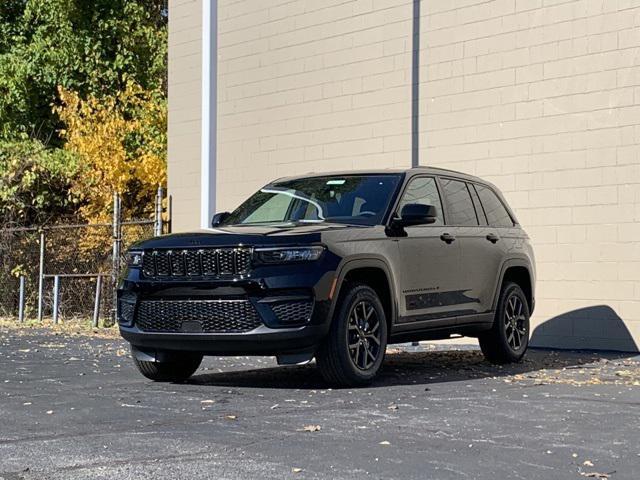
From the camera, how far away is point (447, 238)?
10.9 m

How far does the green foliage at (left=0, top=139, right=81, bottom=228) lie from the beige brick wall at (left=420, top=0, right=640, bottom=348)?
11551mm

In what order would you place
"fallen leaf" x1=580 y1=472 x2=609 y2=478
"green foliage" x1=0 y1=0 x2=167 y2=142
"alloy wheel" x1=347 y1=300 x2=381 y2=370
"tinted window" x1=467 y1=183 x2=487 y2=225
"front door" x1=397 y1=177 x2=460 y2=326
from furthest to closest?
"green foliage" x1=0 y1=0 x2=167 y2=142, "tinted window" x1=467 y1=183 x2=487 y2=225, "front door" x1=397 y1=177 x2=460 y2=326, "alloy wheel" x1=347 y1=300 x2=381 y2=370, "fallen leaf" x1=580 y1=472 x2=609 y2=478

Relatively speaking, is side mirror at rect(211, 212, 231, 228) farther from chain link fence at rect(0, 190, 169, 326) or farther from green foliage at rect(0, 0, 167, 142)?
green foliage at rect(0, 0, 167, 142)

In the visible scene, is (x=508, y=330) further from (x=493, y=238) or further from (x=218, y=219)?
(x=218, y=219)

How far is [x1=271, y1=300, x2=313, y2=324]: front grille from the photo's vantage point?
916cm

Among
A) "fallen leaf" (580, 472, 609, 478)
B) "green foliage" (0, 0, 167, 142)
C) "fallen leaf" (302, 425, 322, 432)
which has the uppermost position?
"green foliage" (0, 0, 167, 142)

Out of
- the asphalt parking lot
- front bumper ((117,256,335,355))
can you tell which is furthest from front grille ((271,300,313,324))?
the asphalt parking lot

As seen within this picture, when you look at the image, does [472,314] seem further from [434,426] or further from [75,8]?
[75,8]

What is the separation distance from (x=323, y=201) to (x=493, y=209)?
231cm

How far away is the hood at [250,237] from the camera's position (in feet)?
30.5

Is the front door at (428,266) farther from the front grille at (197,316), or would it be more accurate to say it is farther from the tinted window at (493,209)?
the front grille at (197,316)

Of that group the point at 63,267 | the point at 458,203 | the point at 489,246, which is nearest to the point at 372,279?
the point at 458,203

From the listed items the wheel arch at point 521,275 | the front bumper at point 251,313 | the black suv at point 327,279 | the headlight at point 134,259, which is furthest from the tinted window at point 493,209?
the headlight at point 134,259

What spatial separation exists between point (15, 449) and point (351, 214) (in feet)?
14.8
